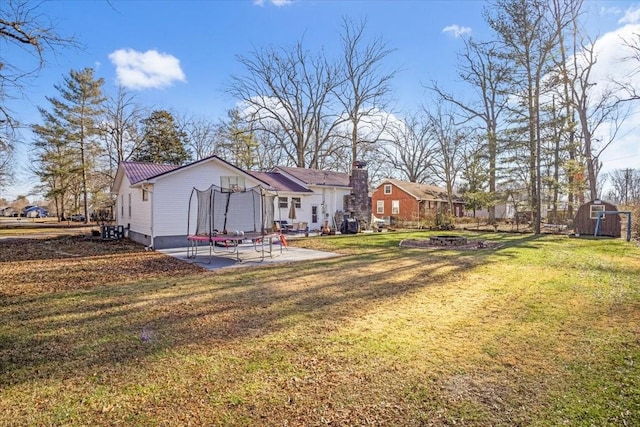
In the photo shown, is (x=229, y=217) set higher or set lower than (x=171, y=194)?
lower

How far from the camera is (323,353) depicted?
11.7ft

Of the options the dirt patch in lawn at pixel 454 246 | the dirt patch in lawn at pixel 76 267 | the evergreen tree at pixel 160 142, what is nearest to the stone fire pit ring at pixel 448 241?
the dirt patch in lawn at pixel 454 246

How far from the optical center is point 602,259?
31.9ft

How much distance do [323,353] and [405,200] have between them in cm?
3081

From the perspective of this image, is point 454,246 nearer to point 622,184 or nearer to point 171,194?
point 171,194

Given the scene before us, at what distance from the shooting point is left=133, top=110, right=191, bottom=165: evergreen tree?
30.7 m

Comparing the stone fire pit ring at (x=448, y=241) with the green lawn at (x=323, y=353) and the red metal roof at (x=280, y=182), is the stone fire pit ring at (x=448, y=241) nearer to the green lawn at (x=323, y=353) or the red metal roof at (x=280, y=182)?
the green lawn at (x=323, y=353)

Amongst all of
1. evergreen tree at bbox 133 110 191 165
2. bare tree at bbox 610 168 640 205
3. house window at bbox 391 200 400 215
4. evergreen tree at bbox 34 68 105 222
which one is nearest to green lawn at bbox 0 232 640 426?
evergreen tree at bbox 133 110 191 165

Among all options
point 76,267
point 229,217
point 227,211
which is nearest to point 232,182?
point 229,217

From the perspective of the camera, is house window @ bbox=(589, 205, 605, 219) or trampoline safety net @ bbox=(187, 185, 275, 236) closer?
trampoline safety net @ bbox=(187, 185, 275, 236)

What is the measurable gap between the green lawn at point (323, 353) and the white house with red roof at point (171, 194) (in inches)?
260

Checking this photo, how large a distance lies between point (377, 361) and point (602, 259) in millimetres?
9805

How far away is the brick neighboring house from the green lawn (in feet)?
84.7

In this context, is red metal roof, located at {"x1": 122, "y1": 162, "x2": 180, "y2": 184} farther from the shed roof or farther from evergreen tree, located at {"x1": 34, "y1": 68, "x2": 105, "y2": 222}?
the shed roof
